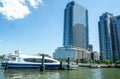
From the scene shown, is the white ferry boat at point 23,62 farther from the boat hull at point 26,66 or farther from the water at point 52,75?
the water at point 52,75

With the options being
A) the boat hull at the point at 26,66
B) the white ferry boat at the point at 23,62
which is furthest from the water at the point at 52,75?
the white ferry boat at the point at 23,62

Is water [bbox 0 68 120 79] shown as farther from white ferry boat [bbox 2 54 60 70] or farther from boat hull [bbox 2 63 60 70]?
white ferry boat [bbox 2 54 60 70]

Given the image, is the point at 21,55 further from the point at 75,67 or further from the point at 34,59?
the point at 75,67

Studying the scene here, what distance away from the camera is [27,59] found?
2849 inches

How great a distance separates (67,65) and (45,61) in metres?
11.2

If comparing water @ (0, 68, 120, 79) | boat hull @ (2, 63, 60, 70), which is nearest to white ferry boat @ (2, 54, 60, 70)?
boat hull @ (2, 63, 60, 70)

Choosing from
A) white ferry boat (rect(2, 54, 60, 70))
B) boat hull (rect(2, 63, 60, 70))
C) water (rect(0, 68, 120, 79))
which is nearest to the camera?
water (rect(0, 68, 120, 79))

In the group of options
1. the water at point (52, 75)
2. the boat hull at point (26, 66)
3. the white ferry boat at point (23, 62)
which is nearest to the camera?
the water at point (52, 75)

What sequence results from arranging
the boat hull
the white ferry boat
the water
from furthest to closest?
1. the white ferry boat
2. the boat hull
3. the water

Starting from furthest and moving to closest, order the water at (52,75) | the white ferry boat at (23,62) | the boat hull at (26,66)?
the white ferry boat at (23,62) < the boat hull at (26,66) < the water at (52,75)

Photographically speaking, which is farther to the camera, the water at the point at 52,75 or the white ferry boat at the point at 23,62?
the white ferry boat at the point at 23,62

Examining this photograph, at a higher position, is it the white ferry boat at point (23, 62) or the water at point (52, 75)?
the white ferry boat at point (23, 62)

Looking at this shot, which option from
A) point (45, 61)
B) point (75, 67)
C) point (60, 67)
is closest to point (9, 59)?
point (45, 61)

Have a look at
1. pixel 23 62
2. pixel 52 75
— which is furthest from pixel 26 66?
pixel 52 75
